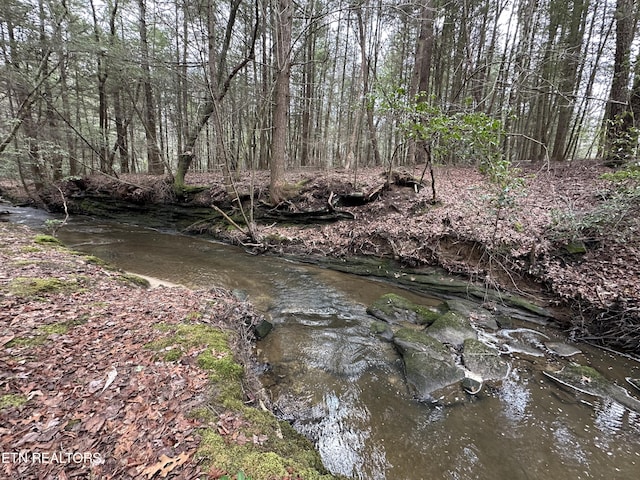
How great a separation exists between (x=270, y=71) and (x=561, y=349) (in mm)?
17522

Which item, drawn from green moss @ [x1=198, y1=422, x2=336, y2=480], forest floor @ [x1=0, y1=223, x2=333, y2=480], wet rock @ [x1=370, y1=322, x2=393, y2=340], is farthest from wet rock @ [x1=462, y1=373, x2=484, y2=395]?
green moss @ [x1=198, y1=422, x2=336, y2=480]

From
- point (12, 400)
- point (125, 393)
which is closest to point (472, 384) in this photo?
point (125, 393)

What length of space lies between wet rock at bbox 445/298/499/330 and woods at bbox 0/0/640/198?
3806 mm

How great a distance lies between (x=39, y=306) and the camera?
12.9 ft

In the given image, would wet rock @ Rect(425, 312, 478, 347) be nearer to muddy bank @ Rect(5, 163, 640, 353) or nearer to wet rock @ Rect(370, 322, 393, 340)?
wet rock @ Rect(370, 322, 393, 340)

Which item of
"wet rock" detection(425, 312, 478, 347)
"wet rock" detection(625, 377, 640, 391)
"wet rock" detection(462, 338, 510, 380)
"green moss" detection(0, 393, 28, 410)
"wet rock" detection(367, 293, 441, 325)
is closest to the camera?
"green moss" detection(0, 393, 28, 410)

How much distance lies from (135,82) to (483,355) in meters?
19.7

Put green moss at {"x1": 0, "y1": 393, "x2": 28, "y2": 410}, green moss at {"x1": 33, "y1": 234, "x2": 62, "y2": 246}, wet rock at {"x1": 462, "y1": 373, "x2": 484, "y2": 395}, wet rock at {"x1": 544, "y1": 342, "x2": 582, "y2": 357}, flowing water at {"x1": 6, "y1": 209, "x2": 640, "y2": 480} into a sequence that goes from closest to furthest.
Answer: green moss at {"x1": 0, "y1": 393, "x2": 28, "y2": 410} < flowing water at {"x1": 6, "y1": 209, "x2": 640, "y2": 480} < wet rock at {"x1": 462, "y1": 373, "x2": 484, "y2": 395} < wet rock at {"x1": 544, "y1": 342, "x2": 582, "y2": 357} < green moss at {"x1": 33, "y1": 234, "x2": 62, "y2": 246}

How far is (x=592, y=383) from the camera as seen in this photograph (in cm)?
457

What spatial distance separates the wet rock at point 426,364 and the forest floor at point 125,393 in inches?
90.5

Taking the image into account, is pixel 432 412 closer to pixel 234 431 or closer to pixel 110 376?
pixel 234 431

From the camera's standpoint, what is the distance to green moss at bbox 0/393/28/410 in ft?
7.60

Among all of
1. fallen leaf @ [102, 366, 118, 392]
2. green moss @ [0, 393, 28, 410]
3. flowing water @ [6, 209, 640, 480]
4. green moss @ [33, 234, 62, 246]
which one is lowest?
flowing water @ [6, 209, 640, 480]

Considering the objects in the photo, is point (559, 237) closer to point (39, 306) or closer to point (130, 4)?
point (39, 306)
